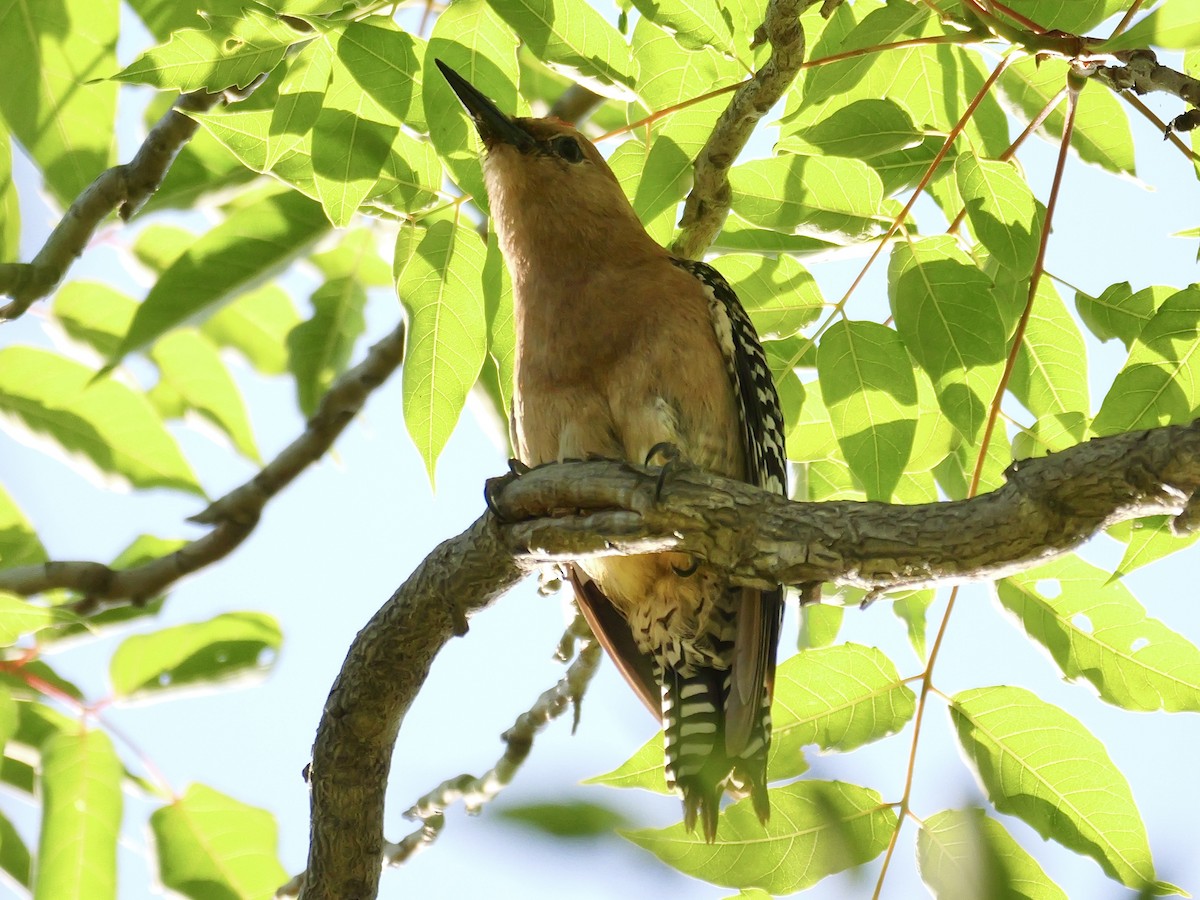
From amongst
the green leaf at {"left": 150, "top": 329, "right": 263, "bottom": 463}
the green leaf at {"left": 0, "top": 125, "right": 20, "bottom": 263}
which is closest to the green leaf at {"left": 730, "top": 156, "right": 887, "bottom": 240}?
the green leaf at {"left": 0, "top": 125, "right": 20, "bottom": 263}

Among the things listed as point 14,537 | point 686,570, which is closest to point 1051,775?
point 686,570

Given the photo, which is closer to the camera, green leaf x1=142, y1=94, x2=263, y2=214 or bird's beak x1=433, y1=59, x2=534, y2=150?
bird's beak x1=433, y1=59, x2=534, y2=150

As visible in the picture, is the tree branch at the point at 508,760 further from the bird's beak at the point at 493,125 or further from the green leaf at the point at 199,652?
the bird's beak at the point at 493,125

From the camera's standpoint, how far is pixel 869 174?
3.72m

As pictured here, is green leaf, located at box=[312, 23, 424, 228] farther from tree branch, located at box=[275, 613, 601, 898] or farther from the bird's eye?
tree branch, located at box=[275, 613, 601, 898]

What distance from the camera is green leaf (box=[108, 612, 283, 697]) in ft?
12.8

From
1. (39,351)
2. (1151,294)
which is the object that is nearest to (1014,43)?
(1151,294)

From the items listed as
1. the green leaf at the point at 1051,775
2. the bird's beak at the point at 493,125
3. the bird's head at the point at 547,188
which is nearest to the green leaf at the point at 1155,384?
the green leaf at the point at 1051,775

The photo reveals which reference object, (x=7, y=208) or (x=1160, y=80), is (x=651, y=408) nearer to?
(x=1160, y=80)

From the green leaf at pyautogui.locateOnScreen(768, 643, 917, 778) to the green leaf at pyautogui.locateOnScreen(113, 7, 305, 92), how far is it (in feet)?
7.60

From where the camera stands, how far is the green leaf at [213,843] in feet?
12.7

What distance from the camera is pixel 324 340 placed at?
509 centimetres

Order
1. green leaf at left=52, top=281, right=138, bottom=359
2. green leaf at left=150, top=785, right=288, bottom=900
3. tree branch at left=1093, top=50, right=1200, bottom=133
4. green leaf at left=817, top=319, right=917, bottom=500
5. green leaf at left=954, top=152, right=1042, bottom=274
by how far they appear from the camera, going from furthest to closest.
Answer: green leaf at left=52, top=281, right=138, bottom=359, green leaf at left=150, top=785, right=288, bottom=900, green leaf at left=817, top=319, right=917, bottom=500, green leaf at left=954, top=152, right=1042, bottom=274, tree branch at left=1093, top=50, right=1200, bottom=133

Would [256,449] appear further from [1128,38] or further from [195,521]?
[1128,38]
